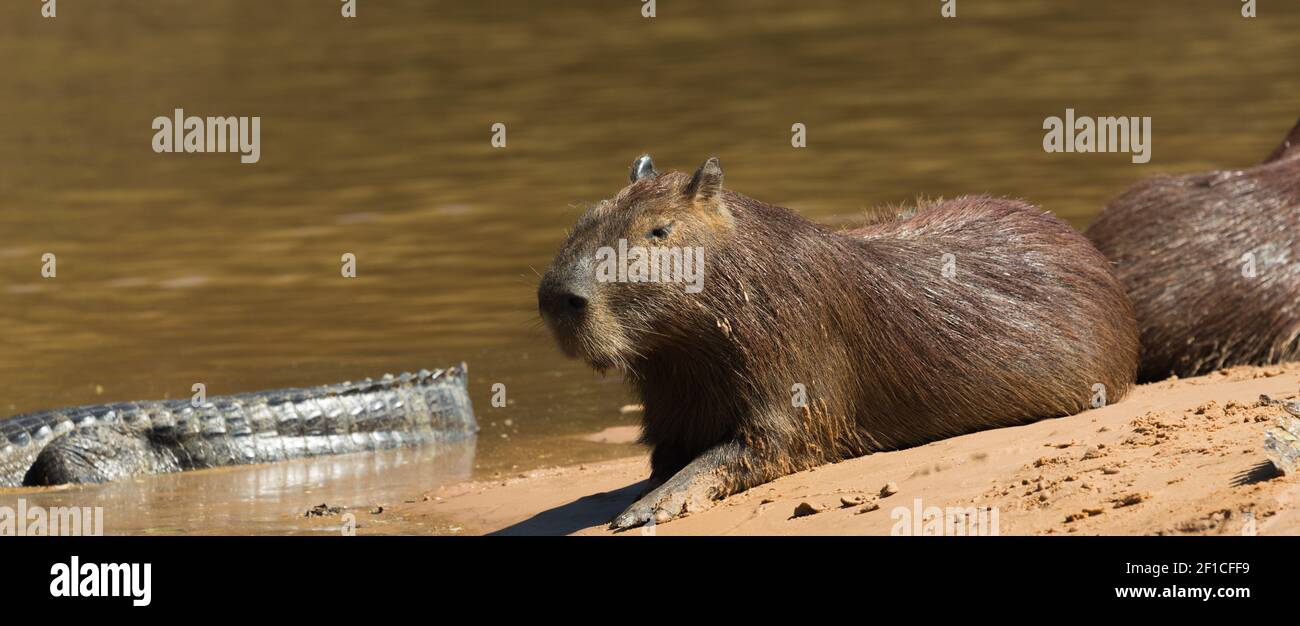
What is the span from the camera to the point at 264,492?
984 cm

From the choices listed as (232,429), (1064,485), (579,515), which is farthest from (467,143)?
(1064,485)

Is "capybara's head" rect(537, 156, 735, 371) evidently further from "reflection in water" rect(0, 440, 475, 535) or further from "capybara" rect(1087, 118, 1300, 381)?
"capybara" rect(1087, 118, 1300, 381)

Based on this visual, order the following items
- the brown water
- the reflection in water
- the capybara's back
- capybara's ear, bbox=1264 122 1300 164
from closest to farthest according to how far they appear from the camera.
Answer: the capybara's back
the reflection in water
capybara's ear, bbox=1264 122 1300 164
the brown water

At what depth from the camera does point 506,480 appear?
940 centimetres

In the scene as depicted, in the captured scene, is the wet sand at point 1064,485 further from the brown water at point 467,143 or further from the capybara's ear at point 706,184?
the brown water at point 467,143

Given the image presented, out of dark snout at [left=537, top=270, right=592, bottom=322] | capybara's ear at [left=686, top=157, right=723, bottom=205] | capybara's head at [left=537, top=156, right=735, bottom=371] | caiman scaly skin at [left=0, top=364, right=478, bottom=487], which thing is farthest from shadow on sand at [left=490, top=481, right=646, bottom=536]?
caiman scaly skin at [left=0, top=364, right=478, bottom=487]

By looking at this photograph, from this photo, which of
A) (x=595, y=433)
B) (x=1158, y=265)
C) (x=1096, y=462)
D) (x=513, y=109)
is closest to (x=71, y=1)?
(x=513, y=109)

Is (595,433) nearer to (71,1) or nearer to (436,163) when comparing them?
(436,163)

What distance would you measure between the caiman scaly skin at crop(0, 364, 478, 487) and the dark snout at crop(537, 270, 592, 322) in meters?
4.24

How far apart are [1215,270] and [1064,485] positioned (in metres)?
3.35

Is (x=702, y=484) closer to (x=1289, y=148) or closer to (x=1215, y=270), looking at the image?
(x=1215, y=270)

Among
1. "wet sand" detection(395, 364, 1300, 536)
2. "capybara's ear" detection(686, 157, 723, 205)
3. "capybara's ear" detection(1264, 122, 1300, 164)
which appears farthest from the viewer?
"capybara's ear" detection(1264, 122, 1300, 164)

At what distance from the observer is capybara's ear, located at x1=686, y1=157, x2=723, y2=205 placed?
7.13m

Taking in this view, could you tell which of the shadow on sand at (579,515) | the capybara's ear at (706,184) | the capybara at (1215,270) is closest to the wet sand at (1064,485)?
the shadow on sand at (579,515)
